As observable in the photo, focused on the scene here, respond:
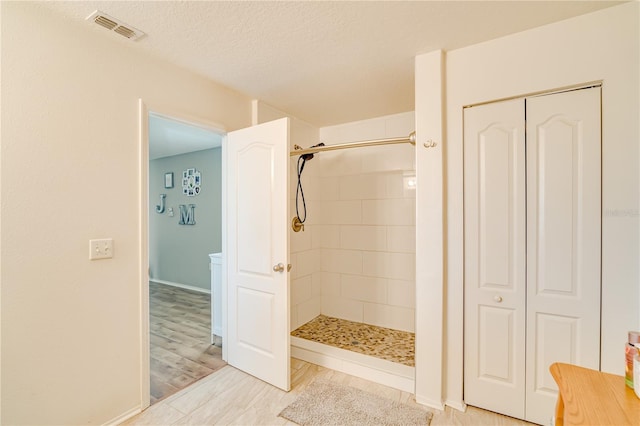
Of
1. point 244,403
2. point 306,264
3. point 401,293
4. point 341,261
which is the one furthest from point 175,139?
point 401,293

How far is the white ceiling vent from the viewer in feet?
5.24

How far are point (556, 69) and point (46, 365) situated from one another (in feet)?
11.0

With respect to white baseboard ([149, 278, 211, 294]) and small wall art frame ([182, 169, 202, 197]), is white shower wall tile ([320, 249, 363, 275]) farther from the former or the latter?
small wall art frame ([182, 169, 202, 197])

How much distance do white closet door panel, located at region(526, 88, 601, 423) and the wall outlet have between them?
2.63 meters

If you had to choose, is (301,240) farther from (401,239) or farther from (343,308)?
(401,239)

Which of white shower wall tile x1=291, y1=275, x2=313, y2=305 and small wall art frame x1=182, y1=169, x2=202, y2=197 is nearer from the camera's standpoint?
white shower wall tile x1=291, y1=275, x2=313, y2=305

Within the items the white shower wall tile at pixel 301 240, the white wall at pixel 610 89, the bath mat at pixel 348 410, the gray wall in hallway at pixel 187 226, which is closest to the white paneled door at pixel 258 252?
the bath mat at pixel 348 410

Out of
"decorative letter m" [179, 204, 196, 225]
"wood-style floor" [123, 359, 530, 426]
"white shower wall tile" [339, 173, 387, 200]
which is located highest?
"white shower wall tile" [339, 173, 387, 200]

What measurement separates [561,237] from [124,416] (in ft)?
9.68

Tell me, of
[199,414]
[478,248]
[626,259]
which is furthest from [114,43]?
[626,259]

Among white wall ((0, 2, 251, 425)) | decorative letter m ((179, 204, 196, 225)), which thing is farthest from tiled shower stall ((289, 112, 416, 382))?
decorative letter m ((179, 204, 196, 225))

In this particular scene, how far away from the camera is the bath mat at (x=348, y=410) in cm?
186

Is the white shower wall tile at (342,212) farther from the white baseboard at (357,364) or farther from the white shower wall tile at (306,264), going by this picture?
the white baseboard at (357,364)

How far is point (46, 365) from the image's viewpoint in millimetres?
1579
